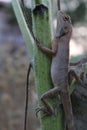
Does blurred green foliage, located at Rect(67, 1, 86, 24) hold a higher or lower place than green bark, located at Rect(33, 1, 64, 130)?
higher

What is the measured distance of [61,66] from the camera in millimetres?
1303

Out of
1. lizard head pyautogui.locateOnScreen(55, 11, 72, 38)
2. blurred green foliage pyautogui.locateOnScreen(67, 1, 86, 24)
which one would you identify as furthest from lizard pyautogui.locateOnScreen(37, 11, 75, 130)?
blurred green foliage pyautogui.locateOnScreen(67, 1, 86, 24)

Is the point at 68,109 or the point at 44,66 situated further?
the point at 68,109

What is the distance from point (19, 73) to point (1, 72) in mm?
500

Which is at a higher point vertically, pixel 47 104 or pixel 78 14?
pixel 78 14

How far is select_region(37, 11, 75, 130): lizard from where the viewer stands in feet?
3.78

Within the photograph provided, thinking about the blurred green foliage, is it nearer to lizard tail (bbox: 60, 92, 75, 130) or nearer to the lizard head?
the lizard head

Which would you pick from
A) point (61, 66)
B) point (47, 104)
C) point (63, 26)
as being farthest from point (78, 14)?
point (47, 104)

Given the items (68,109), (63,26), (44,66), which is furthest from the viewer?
(63,26)

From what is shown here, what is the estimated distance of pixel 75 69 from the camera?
4.32ft

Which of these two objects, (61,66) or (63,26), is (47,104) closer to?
(61,66)

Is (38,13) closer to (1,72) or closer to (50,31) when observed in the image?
(50,31)

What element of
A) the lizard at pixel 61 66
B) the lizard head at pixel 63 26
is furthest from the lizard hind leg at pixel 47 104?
the lizard head at pixel 63 26

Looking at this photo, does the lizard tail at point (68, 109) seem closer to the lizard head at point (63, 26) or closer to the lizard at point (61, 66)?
the lizard at point (61, 66)
